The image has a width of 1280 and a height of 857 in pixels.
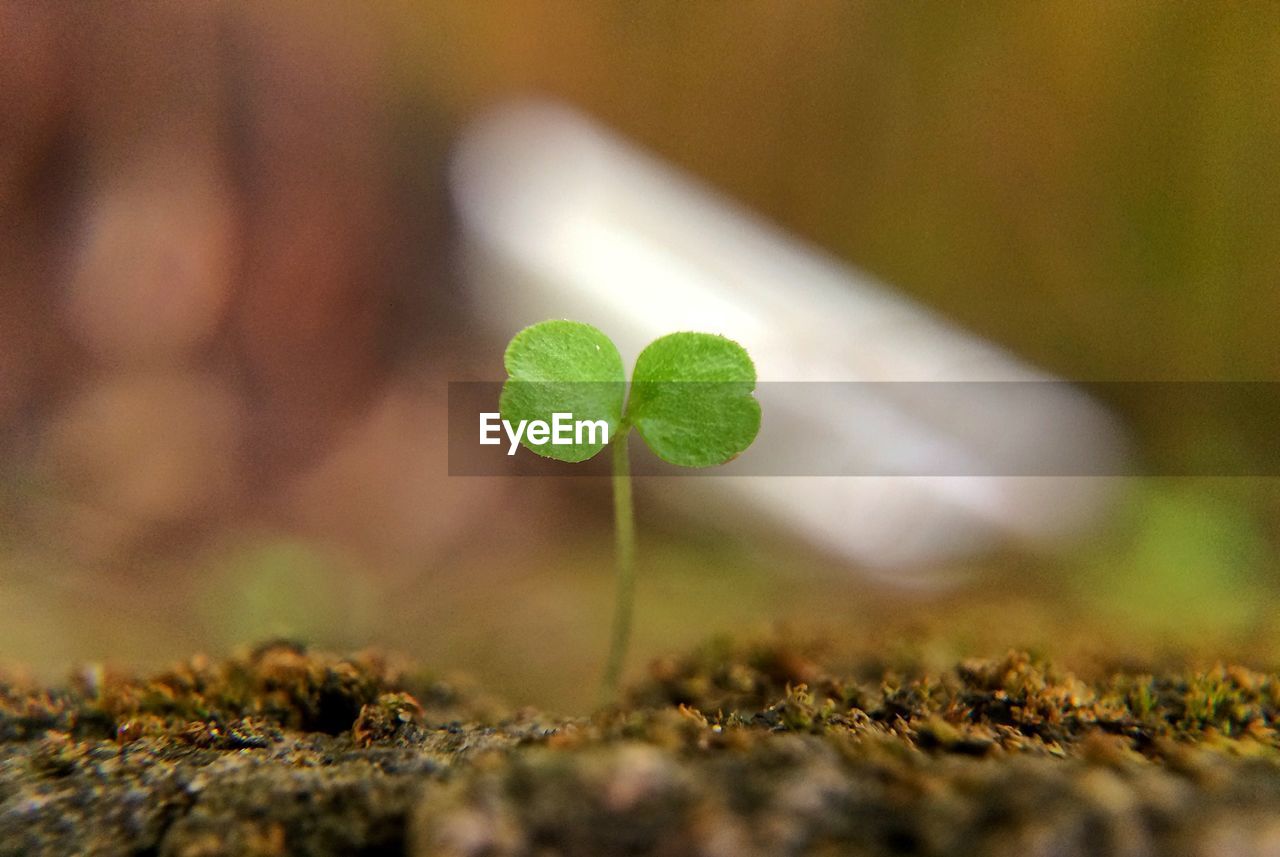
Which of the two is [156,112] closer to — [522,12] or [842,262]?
[522,12]

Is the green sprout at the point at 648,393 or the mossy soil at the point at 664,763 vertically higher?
the green sprout at the point at 648,393

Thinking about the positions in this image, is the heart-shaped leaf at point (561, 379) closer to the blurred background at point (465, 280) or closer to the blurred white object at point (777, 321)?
the blurred background at point (465, 280)

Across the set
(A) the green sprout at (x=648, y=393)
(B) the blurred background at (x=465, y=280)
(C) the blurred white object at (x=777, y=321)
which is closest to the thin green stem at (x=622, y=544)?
(A) the green sprout at (x=648, y=393)

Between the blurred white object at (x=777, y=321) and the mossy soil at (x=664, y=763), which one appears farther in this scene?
the blurred white object at (x=777, y=321)

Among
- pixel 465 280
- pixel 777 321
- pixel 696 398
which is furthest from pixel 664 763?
pixel 465 280

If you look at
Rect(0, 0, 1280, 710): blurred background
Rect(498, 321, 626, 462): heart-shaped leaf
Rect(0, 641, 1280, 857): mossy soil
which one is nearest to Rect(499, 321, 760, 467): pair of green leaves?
Rect(498, 321, 626, 462): heart-shaped leaf

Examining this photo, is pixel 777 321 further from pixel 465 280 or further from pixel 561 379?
pixel 561 379

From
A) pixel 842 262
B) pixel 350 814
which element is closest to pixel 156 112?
pixel 842 262

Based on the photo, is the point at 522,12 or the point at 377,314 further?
the point at 522,12
